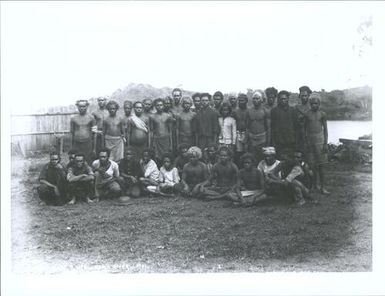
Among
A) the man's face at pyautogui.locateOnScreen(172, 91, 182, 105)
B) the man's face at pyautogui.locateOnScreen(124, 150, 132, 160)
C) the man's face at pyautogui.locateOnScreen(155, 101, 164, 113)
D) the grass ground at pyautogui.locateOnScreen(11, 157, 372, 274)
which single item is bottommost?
the grass ground at pyautogui.locateOnScreen(11, 157, 372, 274)

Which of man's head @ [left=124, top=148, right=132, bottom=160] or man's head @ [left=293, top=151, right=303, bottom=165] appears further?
man's head @ [left=124, top=148, right=132, bottom=160]

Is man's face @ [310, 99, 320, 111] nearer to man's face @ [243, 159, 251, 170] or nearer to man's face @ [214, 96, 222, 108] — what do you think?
man's face @ [243, 159, 251, 170]

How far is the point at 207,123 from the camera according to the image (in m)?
7.69

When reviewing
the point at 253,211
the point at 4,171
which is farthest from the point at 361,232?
the point at 4,171

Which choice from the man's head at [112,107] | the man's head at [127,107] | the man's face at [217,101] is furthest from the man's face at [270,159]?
the man's head at [112,107]

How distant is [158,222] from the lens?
6703 millimetres

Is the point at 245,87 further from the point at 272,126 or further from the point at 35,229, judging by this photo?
the point at 35,229

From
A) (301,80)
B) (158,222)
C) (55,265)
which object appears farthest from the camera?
(301,80)

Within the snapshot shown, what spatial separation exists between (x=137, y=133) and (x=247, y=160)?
5.47 ft

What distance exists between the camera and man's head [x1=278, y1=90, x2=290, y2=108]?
734cm

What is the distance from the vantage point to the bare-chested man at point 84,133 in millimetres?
7609

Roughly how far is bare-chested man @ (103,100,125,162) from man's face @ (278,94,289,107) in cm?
228

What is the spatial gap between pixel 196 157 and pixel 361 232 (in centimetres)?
244

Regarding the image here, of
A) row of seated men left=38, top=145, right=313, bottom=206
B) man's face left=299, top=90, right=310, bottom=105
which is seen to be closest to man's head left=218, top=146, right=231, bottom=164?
row of seated men left=38, top=145, right=313, bottom=206
